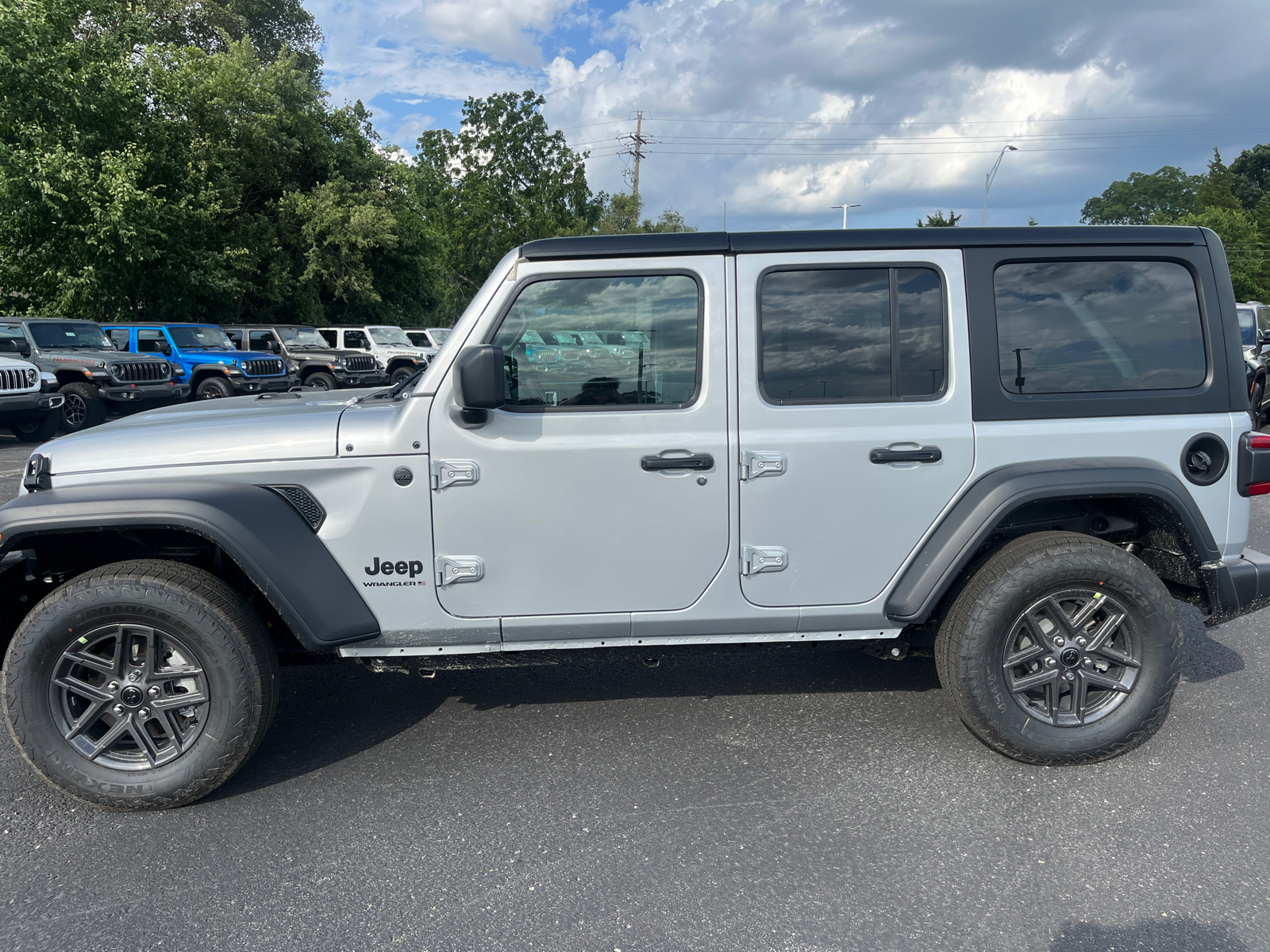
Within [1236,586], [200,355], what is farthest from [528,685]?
[200,355]

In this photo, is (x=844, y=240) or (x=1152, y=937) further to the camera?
(x=844, y=240)

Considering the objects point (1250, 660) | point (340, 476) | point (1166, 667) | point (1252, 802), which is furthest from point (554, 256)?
point (1250, 660)

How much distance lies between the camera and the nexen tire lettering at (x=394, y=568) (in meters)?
3.17

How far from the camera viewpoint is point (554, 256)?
3174mm

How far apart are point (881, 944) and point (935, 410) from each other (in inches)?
69.9

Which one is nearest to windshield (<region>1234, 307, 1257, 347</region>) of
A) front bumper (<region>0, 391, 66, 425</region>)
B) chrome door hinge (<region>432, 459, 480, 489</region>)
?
chrome door hinge (<region>432, 459, 480, 489</region>)

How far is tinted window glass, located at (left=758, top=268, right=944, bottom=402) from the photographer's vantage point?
327 centimetres

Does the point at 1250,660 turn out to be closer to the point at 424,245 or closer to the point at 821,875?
the point at 821,875

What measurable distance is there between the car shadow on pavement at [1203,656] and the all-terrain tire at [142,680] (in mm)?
4123

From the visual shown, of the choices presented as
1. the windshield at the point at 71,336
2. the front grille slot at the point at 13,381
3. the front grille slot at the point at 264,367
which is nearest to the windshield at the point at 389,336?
the front grille slot at the point at 264,367

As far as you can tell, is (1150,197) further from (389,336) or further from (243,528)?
(243,528)

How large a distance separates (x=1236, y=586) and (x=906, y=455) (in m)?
1.38

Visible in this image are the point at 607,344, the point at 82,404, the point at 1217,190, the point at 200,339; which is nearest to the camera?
the point at 607,344

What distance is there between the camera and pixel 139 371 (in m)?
15.5
